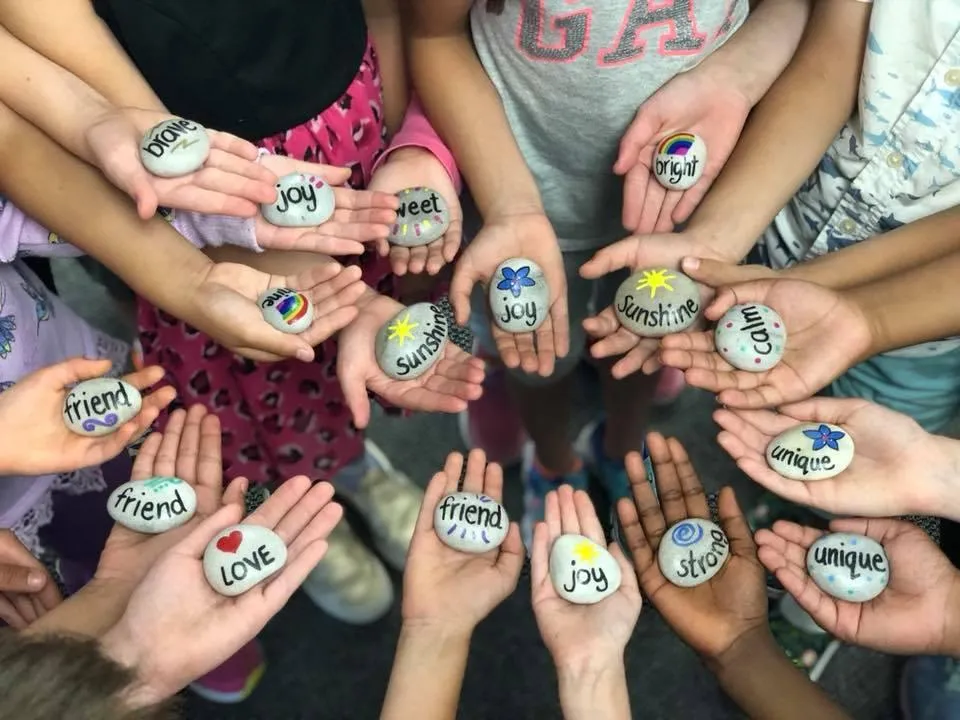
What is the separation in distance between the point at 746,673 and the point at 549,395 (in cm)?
63

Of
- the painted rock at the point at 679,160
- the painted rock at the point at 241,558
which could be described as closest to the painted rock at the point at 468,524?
the painted rock at the point at 241,558

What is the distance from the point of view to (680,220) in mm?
1126

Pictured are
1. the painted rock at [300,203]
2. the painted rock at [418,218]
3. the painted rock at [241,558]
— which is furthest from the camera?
the painted rock at [418,218]

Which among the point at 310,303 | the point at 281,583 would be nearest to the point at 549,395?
the point at 310,303

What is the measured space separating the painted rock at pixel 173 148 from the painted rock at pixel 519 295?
375mm

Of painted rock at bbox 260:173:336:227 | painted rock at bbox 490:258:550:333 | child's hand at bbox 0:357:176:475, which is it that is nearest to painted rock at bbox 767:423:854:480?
painted rock at bbox 490:258:550:333

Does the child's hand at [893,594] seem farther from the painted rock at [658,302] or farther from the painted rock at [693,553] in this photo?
the painted rock at [658,302]

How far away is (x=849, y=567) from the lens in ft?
3.12

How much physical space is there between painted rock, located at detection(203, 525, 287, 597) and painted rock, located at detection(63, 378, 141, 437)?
18cm

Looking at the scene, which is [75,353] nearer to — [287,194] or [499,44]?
[287,194]

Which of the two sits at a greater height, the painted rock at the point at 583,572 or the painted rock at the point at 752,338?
the painted rock at the point at 752,338

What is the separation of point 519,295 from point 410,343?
0.15 meters

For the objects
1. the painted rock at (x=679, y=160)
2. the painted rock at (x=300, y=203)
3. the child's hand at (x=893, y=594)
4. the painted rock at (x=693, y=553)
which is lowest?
the child's hand at (x=893, y=594)

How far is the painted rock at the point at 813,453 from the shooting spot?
3.18 feet
